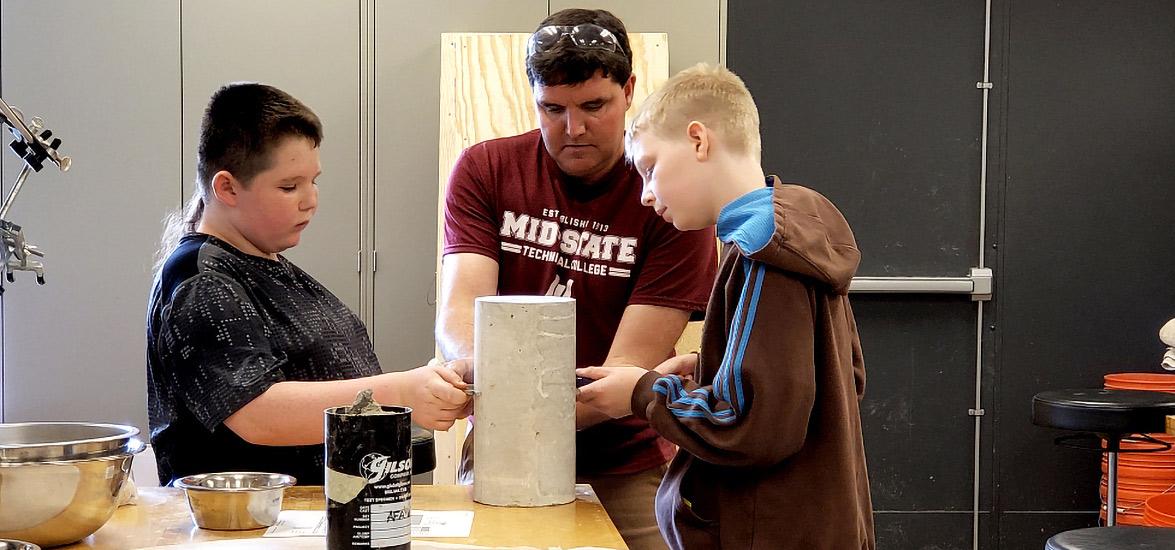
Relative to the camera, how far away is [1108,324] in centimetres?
414

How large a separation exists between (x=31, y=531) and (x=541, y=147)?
3.43ft

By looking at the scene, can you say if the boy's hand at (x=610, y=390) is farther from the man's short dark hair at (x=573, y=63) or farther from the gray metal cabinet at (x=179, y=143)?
the gray metal cabinet at (x=179, y=143)

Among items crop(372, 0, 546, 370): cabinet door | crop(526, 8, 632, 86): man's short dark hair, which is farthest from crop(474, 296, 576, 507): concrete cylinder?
crop(372, 0, 546, 370): cabinet door

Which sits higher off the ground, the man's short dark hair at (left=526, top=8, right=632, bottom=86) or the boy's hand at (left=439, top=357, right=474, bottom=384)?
the man's short dark hair at (left=526, top=8, right=632, bottom=86)

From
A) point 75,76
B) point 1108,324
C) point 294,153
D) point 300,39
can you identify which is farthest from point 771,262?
point 1108,324

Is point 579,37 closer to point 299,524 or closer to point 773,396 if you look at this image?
point 773,396

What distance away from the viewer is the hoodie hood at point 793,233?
1.30 m

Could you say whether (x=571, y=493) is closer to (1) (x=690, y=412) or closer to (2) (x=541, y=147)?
(1) (x=690, y=412)

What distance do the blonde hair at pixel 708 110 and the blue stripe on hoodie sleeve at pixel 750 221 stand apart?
0.35ft

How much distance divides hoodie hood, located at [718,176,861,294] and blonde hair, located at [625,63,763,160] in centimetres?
11

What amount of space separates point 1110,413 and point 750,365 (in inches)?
91.6

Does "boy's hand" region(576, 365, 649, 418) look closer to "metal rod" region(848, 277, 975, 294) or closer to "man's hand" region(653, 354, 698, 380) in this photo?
"man's hand" region(653, 354, 698, 380)

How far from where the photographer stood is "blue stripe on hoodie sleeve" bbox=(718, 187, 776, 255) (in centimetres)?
131

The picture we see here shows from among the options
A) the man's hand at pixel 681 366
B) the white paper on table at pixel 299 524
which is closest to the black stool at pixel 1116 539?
the man's hand at pixel 681 366
